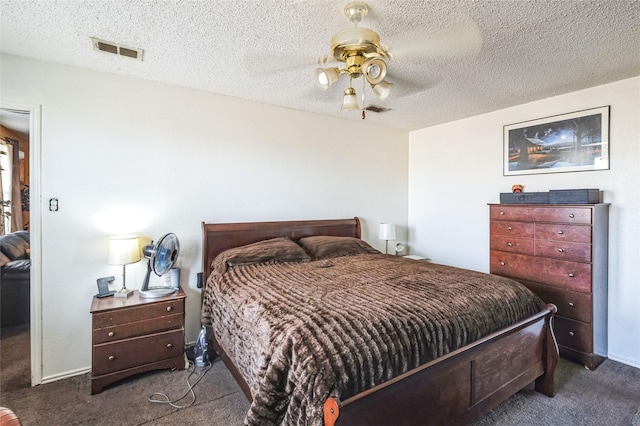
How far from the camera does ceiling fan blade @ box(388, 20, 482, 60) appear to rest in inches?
81.9

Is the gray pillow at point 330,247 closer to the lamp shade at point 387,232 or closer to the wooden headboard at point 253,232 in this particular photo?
the wooden headboard at point 253,232

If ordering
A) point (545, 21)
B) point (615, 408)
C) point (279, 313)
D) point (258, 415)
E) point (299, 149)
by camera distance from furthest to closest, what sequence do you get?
1. point (299, 149)
2. point (615, 408)
3. point (545, 21)
4. point (279, 313)
5. point (258, 415)

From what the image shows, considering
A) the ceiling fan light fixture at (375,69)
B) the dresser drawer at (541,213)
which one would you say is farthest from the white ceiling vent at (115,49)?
the dresser drawer at (541,213)

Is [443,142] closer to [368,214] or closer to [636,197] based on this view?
[368,214]

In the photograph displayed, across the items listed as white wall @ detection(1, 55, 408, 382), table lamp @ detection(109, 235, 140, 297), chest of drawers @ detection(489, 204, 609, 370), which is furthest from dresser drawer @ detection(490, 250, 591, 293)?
table lamp @ detection(109, 235, 140, 297)

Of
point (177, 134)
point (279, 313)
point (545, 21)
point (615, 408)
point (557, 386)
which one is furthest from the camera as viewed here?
point (177, 134)

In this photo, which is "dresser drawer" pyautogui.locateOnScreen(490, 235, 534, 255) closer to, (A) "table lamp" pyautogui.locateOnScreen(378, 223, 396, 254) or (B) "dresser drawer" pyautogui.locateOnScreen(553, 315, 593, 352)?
(B) "dresser drawer" pyautogui.locateOnScreen(553, 315, 593, 352)

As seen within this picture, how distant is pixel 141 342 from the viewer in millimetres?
2504

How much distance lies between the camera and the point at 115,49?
235cm

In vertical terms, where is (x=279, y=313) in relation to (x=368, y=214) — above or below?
below

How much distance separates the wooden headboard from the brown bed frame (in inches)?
36.9

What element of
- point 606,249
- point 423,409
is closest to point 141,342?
point 423,409

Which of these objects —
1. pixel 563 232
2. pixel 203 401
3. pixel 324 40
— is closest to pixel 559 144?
pixel 563 232

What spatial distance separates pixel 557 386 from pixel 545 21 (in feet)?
8.65
